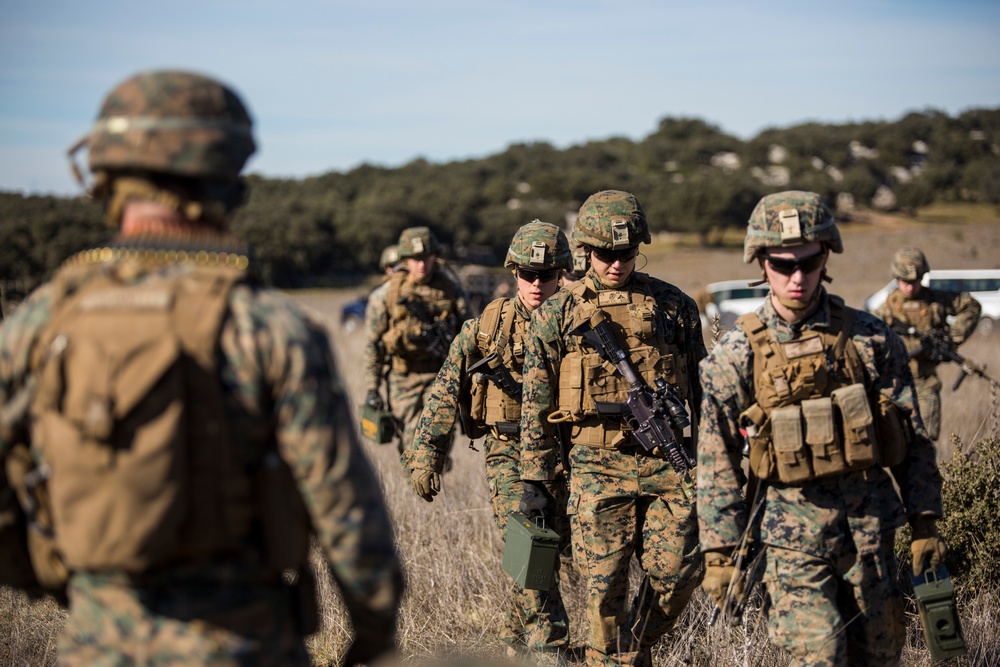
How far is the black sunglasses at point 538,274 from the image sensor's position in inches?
207

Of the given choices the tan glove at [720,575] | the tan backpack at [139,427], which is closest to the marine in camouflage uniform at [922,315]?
the tan glove at [720,575]

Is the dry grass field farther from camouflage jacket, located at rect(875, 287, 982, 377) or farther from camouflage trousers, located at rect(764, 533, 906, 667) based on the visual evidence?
camouflage jacket, located at rect(875, 287, 982, 377)

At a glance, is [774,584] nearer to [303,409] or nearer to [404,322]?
[303,409]

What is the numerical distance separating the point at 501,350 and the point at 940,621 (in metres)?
2.58

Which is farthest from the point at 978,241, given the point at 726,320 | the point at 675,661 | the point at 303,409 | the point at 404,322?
the point at 303,409

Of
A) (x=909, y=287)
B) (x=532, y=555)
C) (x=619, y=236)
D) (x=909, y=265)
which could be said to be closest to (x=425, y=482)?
(x=532, y=555)

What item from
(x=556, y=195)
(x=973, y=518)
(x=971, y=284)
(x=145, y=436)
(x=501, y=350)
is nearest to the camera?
(x=145, y=436)

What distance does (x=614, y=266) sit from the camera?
4.71 metres

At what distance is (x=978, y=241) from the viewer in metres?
32.5

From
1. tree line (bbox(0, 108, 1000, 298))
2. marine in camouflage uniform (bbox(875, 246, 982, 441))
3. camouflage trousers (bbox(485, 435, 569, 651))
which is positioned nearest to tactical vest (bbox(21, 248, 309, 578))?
camouflage trousers (bbox(485, 435, 569, 651))

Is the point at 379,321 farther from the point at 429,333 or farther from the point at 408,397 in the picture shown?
the point at 408,397

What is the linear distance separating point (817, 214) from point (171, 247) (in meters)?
2.40

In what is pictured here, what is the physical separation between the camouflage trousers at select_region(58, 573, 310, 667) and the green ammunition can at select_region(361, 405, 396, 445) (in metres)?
5.22

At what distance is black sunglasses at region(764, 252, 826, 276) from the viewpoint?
3.59 metres
